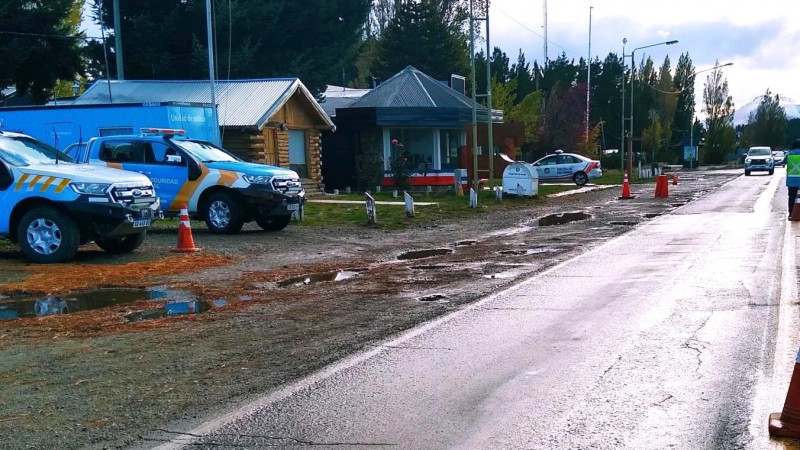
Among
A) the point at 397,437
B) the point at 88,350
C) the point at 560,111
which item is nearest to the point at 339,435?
the point at 397,437

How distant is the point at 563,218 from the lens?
22.4 meters

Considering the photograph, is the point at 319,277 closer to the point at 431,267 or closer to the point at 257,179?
the point at 431,267

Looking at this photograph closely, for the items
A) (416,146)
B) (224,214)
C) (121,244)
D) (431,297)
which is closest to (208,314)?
(431,297)

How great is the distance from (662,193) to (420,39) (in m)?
31.9

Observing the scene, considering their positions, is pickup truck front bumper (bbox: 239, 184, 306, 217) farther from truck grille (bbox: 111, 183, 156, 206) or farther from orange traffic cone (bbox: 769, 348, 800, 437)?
orange traffic cone (bbox: 769, 348, 800, 437)

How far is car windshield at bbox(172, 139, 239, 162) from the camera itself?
Result: 16938 millimetres

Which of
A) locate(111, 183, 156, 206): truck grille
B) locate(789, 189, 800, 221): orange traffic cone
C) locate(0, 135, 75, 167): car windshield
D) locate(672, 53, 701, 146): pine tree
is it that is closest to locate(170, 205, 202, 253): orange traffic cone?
locate(111, 183, 156, 206): truck grille

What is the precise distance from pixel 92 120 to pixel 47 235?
9684mm

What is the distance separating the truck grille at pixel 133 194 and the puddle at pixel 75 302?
2.42m

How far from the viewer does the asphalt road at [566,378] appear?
528 cm

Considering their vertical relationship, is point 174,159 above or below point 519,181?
above

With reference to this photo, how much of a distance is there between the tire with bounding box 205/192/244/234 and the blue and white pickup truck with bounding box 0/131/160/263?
341cm

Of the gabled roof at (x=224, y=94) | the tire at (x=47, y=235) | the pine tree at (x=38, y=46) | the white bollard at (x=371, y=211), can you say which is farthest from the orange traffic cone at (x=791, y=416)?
the pine tree at (x=38, y=46)

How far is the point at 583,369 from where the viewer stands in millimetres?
6738
